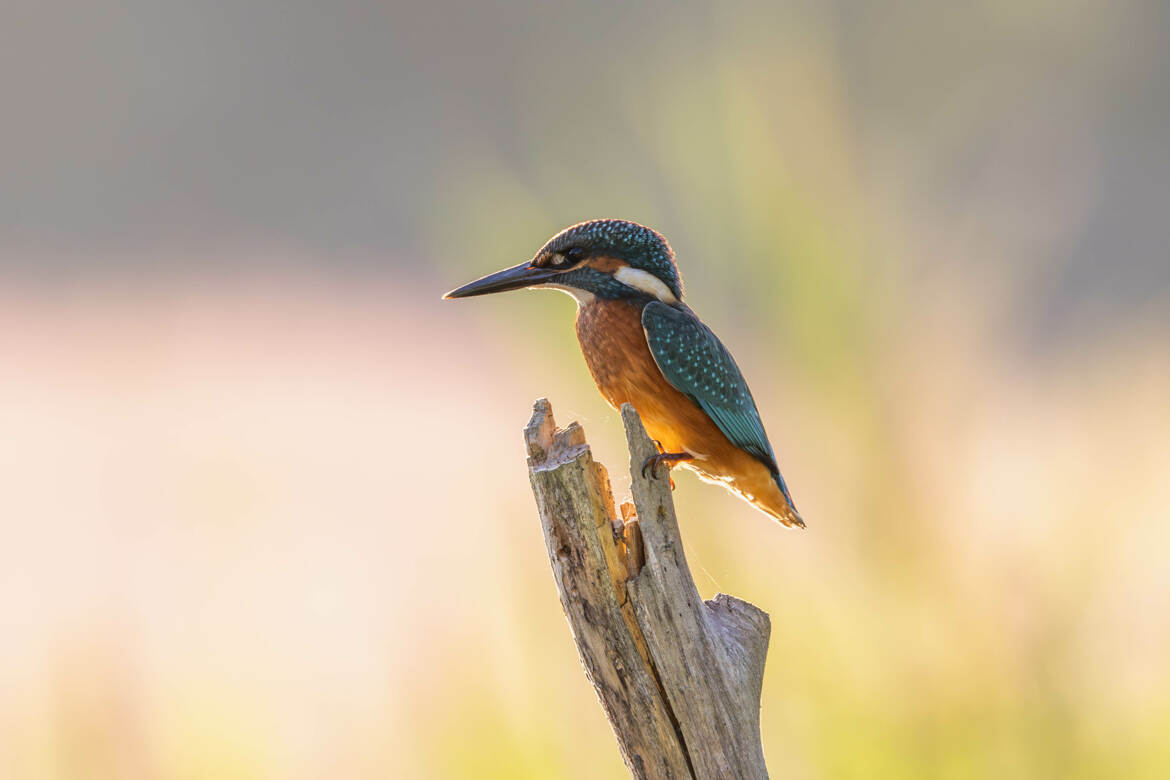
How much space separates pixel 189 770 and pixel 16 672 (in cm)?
78

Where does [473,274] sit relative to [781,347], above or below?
above

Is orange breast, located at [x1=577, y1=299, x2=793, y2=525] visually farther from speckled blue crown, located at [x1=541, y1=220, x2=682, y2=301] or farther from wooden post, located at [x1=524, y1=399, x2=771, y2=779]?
wooden post, located at [x1=524, y1=399, x2=771, y2=779]

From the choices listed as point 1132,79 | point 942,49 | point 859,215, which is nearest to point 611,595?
point 859,215

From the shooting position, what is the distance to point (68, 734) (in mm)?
1745

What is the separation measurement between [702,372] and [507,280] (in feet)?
1.27

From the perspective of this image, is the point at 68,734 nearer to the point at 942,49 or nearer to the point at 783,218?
the point at 783,218

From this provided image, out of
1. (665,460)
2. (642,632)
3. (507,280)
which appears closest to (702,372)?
(665,460)

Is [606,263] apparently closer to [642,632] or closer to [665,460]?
[665,460]

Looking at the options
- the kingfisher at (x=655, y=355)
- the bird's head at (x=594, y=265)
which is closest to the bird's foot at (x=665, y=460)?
the kingfisher at (x=655, y=355)

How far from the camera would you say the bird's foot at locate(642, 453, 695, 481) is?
1.44 meters

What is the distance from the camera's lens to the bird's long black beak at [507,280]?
2.01 metres

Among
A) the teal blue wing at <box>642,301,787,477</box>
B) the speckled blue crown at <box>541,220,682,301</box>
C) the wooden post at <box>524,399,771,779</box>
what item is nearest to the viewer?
the wooden post at <box>524,399,771,779</box>

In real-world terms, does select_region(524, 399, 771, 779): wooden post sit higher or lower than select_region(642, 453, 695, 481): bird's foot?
lower

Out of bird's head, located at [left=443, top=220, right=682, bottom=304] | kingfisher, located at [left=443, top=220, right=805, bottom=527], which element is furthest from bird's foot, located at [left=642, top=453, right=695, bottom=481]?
bird's head, located at [left=443, top=220, right=682, bottom=304]
